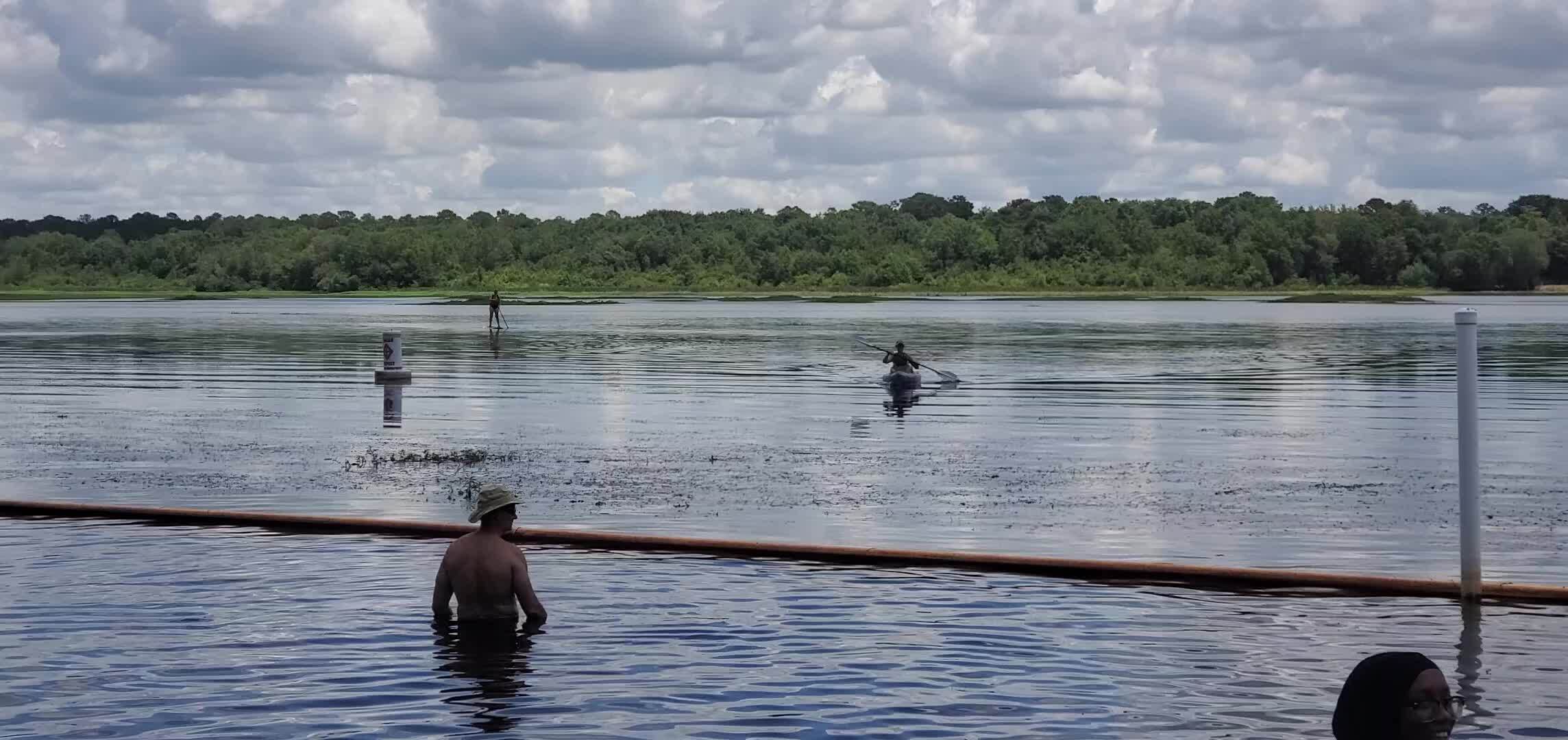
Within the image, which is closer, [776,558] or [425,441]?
[776,558]

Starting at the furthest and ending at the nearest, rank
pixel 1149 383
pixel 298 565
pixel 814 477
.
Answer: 1. pixel 1149 383
2. pixel 814 477
3. pixel 298 565

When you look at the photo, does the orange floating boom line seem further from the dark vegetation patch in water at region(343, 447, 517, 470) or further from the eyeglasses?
the eyeglasses

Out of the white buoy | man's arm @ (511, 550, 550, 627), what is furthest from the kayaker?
man's arm @ (511, 550, 550, 627)

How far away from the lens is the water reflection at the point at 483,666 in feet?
39.6

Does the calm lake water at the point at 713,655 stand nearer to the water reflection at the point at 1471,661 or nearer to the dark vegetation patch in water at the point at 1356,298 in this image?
the water reflection at the point at 1471,661

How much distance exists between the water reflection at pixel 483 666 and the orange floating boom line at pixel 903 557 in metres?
3.86

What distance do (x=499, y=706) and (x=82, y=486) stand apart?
1385 cm

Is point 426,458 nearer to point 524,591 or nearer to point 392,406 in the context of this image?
point 392,406

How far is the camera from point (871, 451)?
29859mm

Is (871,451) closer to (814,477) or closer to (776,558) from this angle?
(814,477)

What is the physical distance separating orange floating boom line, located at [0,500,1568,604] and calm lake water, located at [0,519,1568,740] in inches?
13.0

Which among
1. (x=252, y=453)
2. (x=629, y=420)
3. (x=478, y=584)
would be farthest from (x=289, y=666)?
(x=629, y=420)

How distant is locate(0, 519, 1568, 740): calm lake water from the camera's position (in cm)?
1173

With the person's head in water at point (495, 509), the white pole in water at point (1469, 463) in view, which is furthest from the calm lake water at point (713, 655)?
the person's head in water at point (495, 509)
